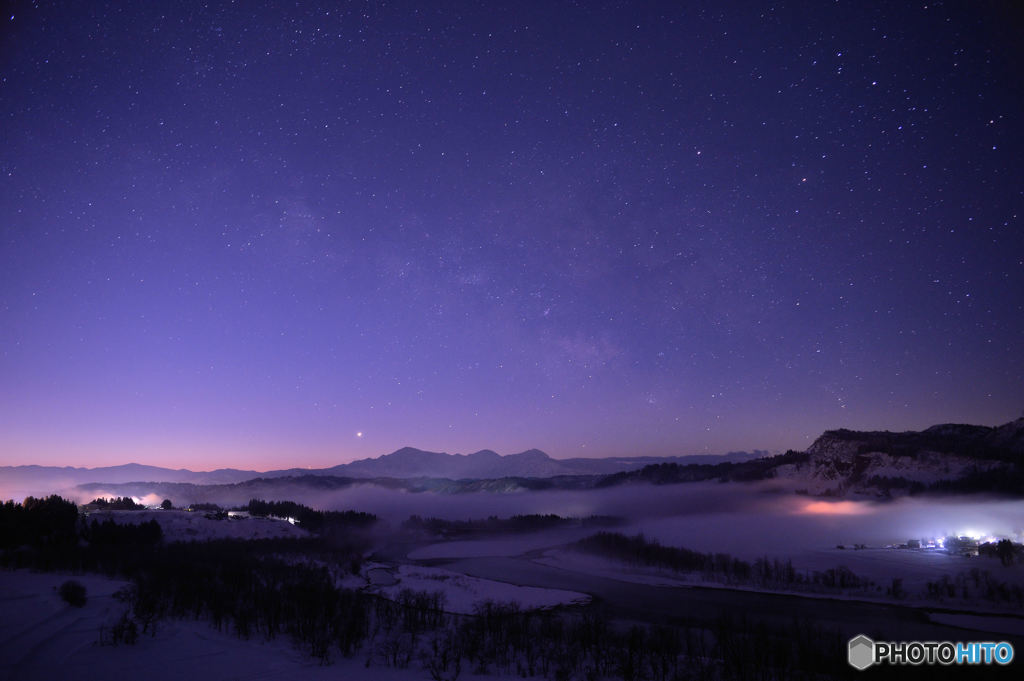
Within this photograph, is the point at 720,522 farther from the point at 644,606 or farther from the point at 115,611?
the point at 115,611

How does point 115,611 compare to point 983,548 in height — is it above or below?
above

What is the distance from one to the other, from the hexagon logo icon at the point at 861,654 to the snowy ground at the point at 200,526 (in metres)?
114

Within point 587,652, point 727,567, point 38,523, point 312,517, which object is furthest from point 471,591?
point 312,517

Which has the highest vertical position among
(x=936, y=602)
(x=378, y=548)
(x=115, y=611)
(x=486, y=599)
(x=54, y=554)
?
(x=115, y=611)

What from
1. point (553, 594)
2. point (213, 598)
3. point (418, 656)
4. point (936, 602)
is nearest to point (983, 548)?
point (936, 602)

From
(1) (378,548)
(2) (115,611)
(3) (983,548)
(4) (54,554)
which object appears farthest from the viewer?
(1) (378,548)

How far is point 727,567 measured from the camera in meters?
90.9

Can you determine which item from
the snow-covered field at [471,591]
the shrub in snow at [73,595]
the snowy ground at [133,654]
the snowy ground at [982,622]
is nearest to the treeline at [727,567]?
the snowy ground at [982,622]

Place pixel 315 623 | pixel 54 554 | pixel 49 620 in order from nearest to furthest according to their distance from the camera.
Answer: pixel 49 620, pixel 315 623, pixel 54 554

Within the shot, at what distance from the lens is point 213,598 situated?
35.8 m

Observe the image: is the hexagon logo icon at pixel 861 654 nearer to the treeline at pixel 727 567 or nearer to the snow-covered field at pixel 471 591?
the snow-covered field at pixel 471 591

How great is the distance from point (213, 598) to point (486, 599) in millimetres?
29823

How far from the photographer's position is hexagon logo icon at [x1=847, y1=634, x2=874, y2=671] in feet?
106

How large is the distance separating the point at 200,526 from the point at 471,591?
82.2 meters
